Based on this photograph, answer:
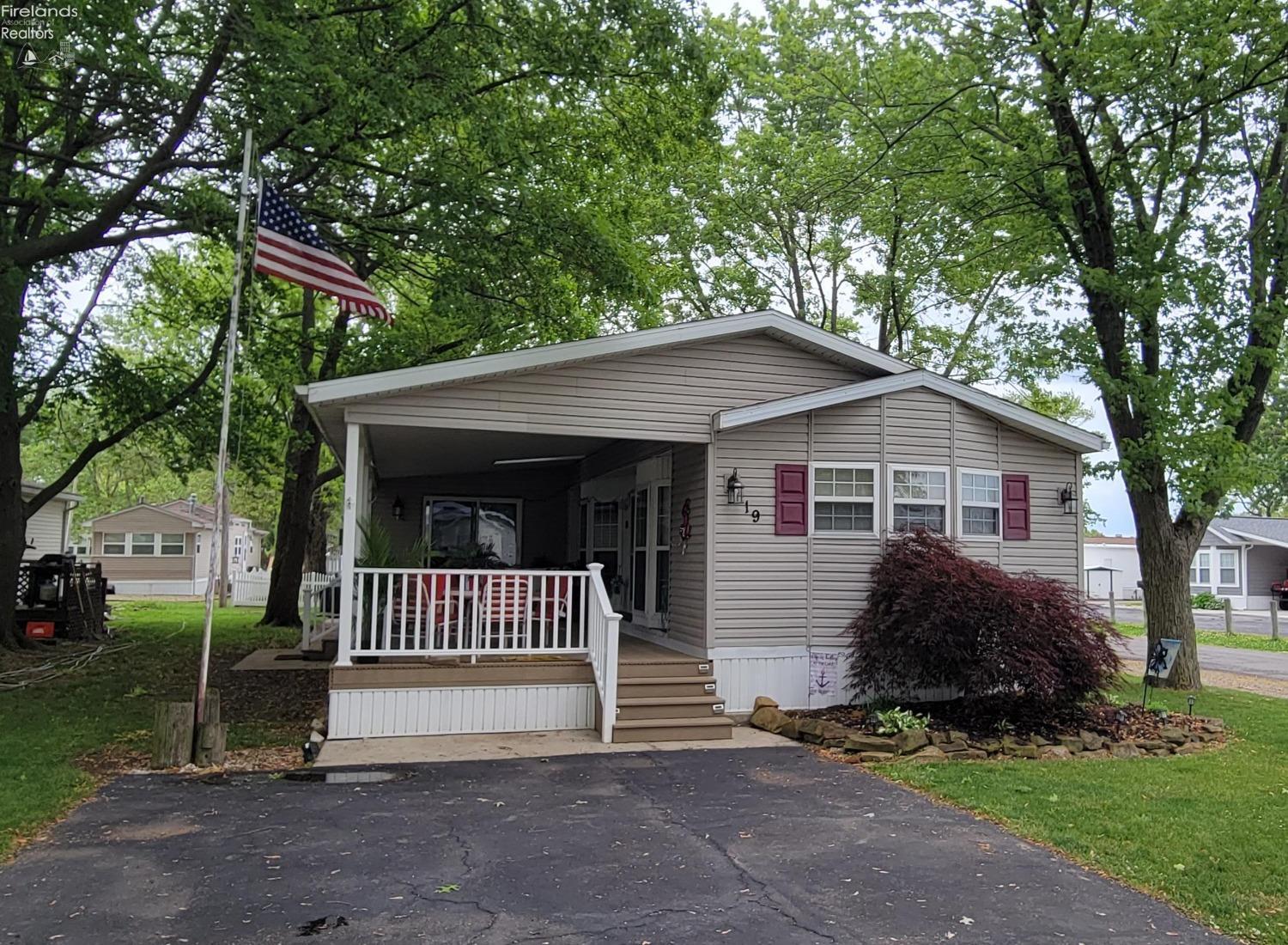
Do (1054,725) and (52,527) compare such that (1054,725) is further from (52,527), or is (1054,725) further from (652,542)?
(52,527)

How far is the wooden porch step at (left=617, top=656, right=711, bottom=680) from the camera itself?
29.0ft

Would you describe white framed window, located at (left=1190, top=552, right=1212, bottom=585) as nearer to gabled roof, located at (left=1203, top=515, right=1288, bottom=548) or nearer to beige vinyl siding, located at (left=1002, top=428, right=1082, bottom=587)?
gabled roof, located at (left=1203, top=515, right=1288, bottom=548)

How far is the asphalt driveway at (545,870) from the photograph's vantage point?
4.11 metres

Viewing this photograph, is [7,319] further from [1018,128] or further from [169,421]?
[1018,128]

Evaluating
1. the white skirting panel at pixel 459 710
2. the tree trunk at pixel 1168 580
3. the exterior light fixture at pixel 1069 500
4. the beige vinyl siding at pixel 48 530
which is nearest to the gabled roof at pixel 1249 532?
the tree trunk at pixel 1168 580

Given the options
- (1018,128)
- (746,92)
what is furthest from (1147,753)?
(746,92)

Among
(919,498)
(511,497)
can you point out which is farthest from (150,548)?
(919,498)

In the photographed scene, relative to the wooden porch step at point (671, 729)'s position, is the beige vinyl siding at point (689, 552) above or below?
above

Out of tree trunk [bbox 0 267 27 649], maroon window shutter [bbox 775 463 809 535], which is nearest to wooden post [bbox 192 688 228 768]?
maroon window shutter [bbox 775 463 809 535]

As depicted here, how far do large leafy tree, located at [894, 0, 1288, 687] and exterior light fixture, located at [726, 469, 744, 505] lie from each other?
5.54 meters

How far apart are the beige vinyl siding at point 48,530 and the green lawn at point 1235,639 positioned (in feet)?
96.5

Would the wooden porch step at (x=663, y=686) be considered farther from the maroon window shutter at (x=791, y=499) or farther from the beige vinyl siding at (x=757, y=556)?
the maroon window shutter at (x=791, y=499)

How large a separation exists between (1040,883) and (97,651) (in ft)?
47.6

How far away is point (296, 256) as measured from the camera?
7.69m
